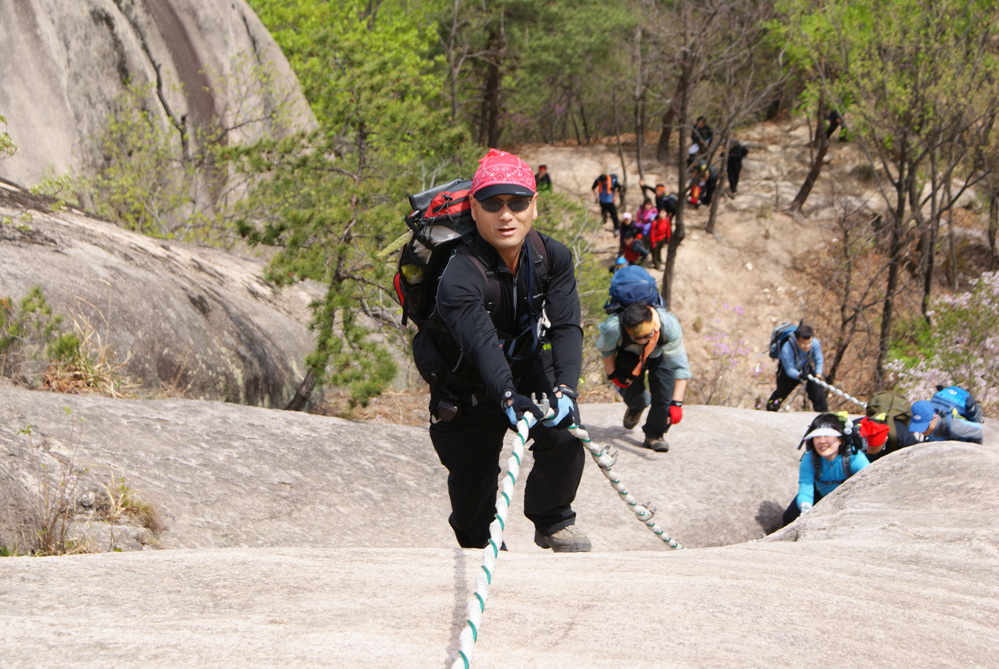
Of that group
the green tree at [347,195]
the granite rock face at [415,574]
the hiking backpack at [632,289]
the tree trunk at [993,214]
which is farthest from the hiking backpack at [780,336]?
the tree trunk at [993,214]

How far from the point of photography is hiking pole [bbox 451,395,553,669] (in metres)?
2.04

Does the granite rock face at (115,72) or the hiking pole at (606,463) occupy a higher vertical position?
the granite rock face at (115,72)

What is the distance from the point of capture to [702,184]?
27.3 m

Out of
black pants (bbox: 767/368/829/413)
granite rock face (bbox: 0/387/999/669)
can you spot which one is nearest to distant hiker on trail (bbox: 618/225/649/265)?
black pants (bbox: 767/368/829/413)

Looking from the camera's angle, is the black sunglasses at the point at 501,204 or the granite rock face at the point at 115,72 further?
the granite rock face at the point at 115,72

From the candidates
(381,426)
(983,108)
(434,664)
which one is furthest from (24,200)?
(983,108)

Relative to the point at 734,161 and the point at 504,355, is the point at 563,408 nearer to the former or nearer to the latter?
the point at 504,355

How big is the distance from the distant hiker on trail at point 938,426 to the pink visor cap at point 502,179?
4791mm

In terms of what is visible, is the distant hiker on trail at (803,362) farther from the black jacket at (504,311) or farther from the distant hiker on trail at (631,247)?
the distant hiker on trail at (631,247)

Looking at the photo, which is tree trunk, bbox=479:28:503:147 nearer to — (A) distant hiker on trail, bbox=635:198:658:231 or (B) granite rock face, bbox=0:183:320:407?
(A) distant hiker on trail, bbox=635:198:658:231

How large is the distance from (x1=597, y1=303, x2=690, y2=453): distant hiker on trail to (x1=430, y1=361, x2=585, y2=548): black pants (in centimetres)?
272

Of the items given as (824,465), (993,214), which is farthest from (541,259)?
(993,214)

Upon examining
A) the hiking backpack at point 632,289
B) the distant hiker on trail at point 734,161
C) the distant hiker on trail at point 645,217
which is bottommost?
the hiking backpack at point 632,289

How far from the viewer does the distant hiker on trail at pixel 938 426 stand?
22.2 ft
